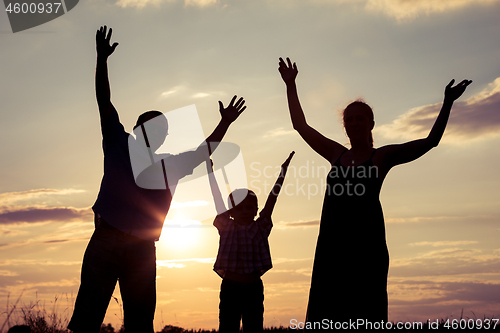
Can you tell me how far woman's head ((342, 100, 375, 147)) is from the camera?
180 inches

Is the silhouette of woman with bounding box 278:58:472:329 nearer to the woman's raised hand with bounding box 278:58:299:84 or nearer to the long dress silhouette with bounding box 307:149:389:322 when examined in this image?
the long dress silhouette with bounding box 307:149:389:322

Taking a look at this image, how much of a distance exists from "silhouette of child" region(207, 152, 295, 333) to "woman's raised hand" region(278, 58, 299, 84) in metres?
1.84

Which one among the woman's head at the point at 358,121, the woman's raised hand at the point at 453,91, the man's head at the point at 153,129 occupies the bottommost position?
the man's head at the point at 153,129

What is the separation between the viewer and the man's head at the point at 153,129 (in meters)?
4.15

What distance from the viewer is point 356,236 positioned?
13.7 ft

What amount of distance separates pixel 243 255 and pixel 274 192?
97 centimetres

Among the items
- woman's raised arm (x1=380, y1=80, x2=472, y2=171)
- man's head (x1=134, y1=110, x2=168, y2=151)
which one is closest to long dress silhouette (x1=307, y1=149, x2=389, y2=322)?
woman's raised arm (x1=380, y1=80, x2=472, y2=171)

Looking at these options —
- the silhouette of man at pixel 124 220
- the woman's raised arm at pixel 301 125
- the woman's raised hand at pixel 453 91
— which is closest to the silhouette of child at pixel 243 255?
the woman's raised arm at pixel 301 125

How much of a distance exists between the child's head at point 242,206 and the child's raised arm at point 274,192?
17 cm

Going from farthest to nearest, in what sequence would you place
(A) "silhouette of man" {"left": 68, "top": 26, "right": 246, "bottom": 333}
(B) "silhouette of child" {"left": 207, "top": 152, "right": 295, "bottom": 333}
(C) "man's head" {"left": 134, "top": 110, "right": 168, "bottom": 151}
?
(B) "silhouette of child" {"left": 207, "top": 152, "right": 295, "bottom": 333} → (C) "man's head" {"left": 134, "top": 110, "right": 168, "bottom": 151} → (A) "silhouette of man" {"left": 68, "top": 26, "right": 246, "bottom": 333}

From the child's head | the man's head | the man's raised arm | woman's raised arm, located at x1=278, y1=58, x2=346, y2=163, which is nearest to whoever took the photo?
the man's raised arm

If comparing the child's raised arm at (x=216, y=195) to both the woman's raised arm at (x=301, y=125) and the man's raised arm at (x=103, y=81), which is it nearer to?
the woman's raised arm at (x=301, y=125)

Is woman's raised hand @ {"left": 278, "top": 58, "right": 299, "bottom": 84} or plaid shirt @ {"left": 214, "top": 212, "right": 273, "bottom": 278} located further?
plaid shirt @ {"left": 214, "top": 212, "right": 273, "bottom": 278}

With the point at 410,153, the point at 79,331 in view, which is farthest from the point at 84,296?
the point at 410,153
